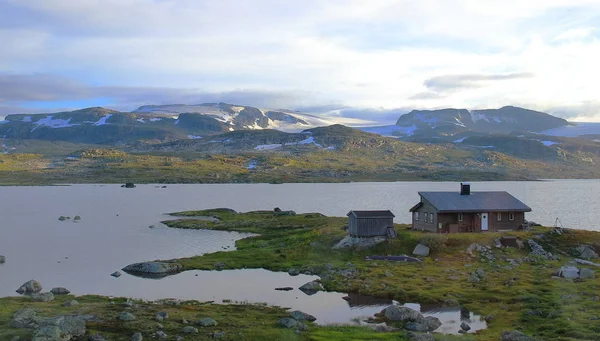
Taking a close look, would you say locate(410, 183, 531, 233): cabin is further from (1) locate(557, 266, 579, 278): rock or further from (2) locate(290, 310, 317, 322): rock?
(2) locate(290, 310, 317, 322): rock

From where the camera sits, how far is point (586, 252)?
6438cm

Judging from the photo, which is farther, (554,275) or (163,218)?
(163,218)

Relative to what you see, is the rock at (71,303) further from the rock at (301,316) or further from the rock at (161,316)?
the rock at (301,316)

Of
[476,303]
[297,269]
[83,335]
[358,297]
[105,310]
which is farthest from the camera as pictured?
[297,269]

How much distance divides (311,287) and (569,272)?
2334 centimetres

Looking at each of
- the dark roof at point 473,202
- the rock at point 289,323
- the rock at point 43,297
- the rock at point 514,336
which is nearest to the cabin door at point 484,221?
the dark roof at point 473,202

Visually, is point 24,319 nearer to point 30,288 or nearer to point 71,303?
point 71,303

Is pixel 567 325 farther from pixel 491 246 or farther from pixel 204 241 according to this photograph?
→ pixel 204 241

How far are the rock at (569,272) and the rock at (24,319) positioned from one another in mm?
43689

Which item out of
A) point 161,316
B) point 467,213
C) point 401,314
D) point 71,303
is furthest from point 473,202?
point 71,303

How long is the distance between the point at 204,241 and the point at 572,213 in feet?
275

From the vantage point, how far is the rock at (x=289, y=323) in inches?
1517

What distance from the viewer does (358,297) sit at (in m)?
49.8

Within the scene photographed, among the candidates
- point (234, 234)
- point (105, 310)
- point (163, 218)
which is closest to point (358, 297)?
point (105, 310)
